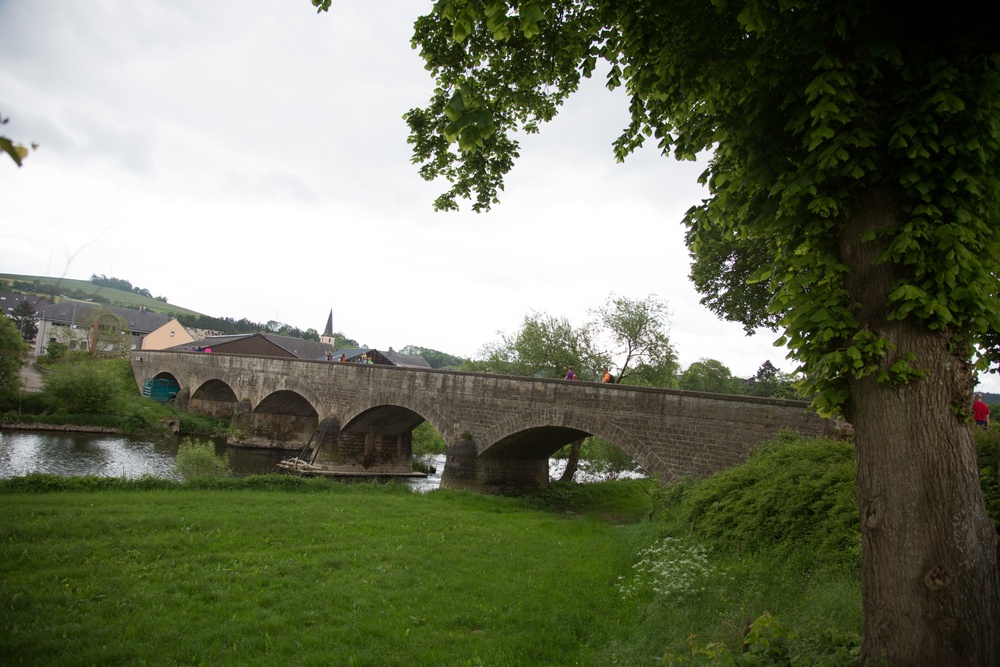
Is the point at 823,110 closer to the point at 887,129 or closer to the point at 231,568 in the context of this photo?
the point at 887,129

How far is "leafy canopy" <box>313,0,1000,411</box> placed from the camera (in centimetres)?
332

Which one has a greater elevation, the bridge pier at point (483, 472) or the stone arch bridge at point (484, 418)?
the stone arch bridge at point (484, 418)

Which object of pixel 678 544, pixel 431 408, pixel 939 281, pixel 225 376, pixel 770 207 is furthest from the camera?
pixel 225 376

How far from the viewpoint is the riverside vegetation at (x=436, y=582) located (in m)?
4.75

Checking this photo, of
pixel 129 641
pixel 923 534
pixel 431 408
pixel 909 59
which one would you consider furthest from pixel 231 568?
pixel 431 408

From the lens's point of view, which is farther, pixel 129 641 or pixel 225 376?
pixel 225 376

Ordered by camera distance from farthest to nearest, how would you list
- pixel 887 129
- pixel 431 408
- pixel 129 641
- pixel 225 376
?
pixel 225 376 → pixel 431 408 → pixel 129 641 → pixel 887 129

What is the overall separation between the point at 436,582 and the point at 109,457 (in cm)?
2081

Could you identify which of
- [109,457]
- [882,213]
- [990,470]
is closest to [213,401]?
[109,457]

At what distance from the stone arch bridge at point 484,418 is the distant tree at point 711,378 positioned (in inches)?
825

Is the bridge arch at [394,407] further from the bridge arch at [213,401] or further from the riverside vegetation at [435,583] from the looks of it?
the bridge arch at [213,401]

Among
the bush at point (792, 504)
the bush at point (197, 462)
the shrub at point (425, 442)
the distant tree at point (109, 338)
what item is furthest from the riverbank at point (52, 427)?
the bush at point (792, 504)

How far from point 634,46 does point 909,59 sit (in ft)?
5.80

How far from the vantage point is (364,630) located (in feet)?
18.2
